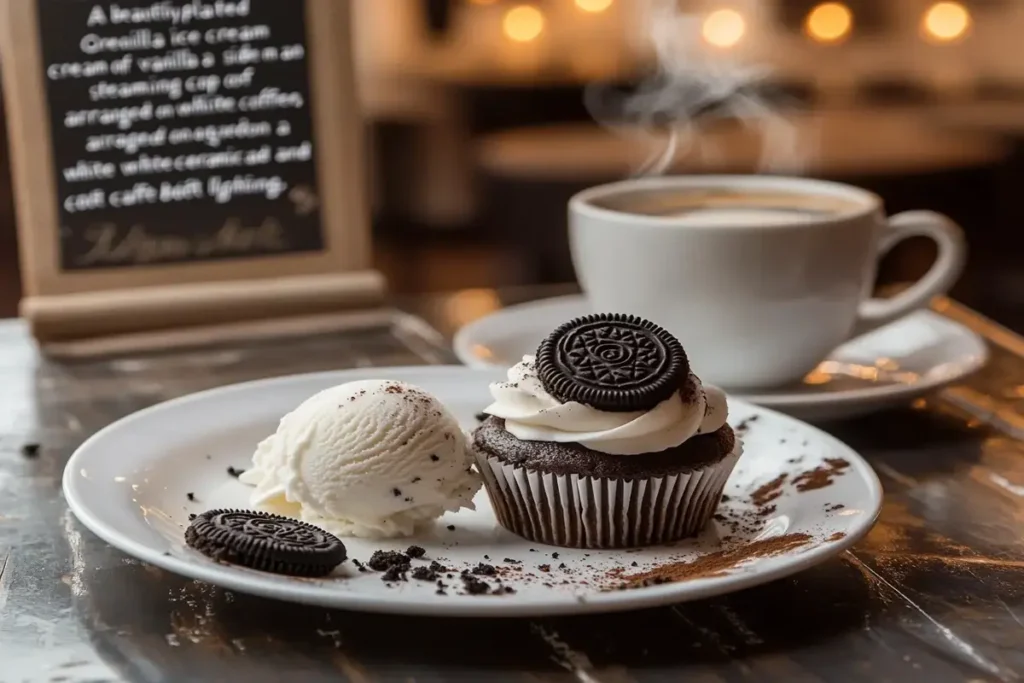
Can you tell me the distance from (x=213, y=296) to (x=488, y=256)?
10.9 feet

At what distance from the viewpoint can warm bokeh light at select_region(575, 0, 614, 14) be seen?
18.7 ft

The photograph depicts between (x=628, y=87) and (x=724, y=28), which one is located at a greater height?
(x=724, y=28)

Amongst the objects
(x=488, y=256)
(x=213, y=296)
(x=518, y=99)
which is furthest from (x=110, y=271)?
(x=518, y=99)

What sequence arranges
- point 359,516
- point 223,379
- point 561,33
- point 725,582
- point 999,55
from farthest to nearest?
1. point 561,33
2. point 999,55
3. point 223,379
4. point 359,516
5. point 725,582

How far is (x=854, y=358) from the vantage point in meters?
1.46

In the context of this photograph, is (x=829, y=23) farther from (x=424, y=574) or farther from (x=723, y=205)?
(x=424, y=574)

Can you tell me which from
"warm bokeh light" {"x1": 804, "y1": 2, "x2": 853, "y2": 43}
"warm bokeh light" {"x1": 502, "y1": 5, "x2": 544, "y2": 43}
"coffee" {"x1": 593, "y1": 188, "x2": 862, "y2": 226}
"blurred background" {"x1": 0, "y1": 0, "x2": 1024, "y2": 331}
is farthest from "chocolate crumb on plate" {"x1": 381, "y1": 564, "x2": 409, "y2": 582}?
"warm bokeh light" {"x1": 502, "y1": 5, "x2": 544, "y2": 43}

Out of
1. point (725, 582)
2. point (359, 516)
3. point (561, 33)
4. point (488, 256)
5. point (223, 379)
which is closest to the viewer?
point (725, 582)

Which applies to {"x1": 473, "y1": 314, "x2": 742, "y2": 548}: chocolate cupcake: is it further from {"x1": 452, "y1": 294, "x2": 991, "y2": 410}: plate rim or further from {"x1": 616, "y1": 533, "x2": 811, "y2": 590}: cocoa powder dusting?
{"x1": 452, "y1": 294, "x2": 991, "y2": 410}: plate rim

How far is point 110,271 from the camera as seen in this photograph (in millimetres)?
1618

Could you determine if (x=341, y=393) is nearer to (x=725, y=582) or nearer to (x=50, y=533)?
(x=50, y=533)

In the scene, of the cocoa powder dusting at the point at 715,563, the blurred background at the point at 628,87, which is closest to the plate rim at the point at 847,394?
the cocoa powder dusting at the point at 715,563

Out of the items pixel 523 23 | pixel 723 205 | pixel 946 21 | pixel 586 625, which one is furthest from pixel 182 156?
pixel 946 21

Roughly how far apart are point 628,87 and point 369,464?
451 centimetres
